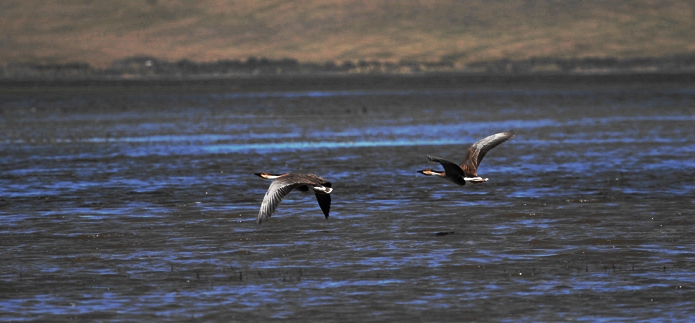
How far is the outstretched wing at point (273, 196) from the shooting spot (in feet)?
46.3

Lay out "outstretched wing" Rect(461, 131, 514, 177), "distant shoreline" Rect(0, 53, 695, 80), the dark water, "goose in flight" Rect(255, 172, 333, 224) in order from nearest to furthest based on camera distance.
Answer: the dark water
"goose in flight" Rect(255, 172, 333, 224)
"outstretched wing" Rect(461, 131, 514, 177)
"distant shoreline" Rect(0, 53, 695, 80)

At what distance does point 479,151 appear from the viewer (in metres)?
16.9

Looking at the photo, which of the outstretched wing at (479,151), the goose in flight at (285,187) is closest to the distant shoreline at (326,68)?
the outstretched wing at (479,151)

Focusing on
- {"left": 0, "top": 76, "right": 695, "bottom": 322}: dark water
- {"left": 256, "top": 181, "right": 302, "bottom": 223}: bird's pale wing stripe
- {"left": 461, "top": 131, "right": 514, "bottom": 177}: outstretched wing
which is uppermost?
{"left": 461, "top": 131, "right": 514, "bottom": 177}: outstretched wing

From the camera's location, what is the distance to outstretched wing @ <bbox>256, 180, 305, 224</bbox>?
14.1m

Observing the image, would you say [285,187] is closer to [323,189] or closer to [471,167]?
[323,189]

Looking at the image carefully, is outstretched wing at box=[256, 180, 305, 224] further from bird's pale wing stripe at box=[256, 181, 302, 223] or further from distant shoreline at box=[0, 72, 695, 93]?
distant shoreline at box=[0, 72, 695, 93]

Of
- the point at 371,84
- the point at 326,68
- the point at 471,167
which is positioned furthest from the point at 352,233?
the point at 326,68

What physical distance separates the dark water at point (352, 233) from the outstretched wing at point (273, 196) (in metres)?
0.60

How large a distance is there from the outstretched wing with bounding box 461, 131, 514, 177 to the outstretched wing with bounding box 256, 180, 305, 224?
109 inches

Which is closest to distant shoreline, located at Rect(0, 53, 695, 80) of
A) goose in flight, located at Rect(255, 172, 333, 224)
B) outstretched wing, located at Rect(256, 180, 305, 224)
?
goose in flight, located at Rect(255, 172, 333, 224)

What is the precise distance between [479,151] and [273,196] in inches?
142

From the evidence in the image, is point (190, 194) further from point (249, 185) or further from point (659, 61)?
point (659, 61)

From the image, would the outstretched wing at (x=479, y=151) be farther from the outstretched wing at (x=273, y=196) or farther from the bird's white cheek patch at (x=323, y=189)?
the outstretched wing at (x=273, y=196)
